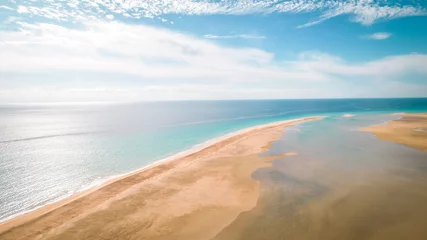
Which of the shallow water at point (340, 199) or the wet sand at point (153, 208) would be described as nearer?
the shallow water at point (340, 199)

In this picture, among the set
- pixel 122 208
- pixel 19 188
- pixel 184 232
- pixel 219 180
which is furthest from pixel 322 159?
pixel 19 188

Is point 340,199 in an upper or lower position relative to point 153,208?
upper

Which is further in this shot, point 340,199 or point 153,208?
point 340,199

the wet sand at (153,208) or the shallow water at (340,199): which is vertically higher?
the shallow water at (340,199)

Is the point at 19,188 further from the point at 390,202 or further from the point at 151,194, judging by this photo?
the point at 390,202
